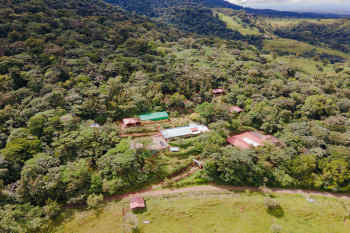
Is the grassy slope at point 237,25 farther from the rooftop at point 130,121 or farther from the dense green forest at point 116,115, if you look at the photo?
the rooftop at point 130,121

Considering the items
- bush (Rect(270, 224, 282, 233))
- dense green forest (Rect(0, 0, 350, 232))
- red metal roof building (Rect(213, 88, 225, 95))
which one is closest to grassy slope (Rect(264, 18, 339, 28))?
dense green forest (Rect(0, 0, 350, 232))

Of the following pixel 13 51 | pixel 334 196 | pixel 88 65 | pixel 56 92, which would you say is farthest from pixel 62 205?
pixel 13 51

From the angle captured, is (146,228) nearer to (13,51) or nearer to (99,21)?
(13,51)

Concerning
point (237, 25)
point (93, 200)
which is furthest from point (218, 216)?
point (237, 25)

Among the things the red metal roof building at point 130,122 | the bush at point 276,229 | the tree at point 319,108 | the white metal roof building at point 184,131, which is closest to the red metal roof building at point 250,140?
the white metal roof building at point 184,131

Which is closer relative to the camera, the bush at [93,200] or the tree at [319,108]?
the bush at [93,200]

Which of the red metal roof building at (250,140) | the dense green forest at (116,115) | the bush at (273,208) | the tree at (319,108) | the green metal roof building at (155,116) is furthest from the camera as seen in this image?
the tree at (319,108)
